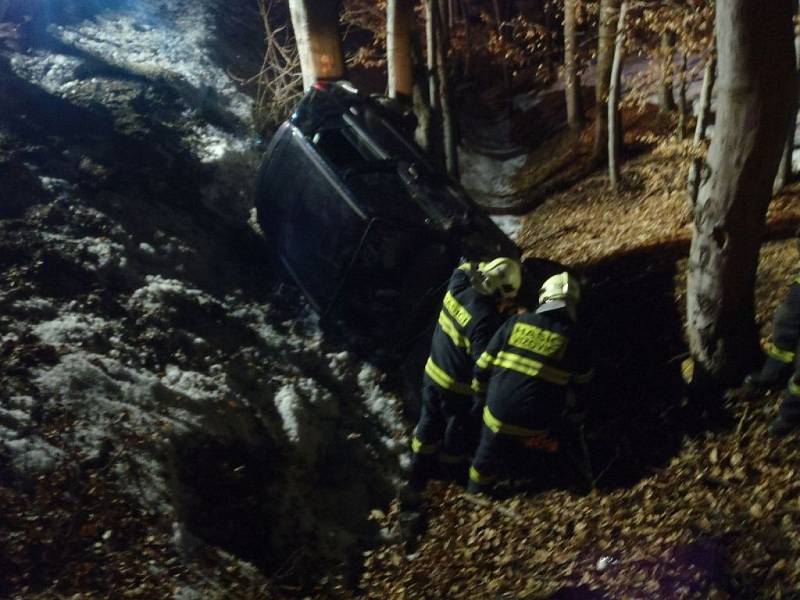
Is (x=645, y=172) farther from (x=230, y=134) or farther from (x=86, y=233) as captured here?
(x=86, y=233)

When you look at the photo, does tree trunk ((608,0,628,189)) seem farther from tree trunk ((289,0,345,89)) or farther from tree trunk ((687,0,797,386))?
tree trunk ((687,0,797,386))

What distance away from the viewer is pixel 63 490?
412cm

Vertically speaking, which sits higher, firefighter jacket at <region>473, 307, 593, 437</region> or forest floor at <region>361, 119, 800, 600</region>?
firefighter jacket at <region>473, 307, 593, 437</region>

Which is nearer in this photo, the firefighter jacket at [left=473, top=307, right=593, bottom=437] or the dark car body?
the firefighter jacket at [left=473, top=307, right=593, bottom=437]

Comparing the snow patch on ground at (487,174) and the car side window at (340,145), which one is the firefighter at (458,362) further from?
the snow patch on ground at (487,174)

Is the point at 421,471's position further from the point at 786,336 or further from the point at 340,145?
the point at 340,145

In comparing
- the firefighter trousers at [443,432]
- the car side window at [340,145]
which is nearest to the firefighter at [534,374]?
the firefighter trousers at [443,432]

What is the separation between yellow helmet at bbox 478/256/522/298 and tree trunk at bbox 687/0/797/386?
123 cm

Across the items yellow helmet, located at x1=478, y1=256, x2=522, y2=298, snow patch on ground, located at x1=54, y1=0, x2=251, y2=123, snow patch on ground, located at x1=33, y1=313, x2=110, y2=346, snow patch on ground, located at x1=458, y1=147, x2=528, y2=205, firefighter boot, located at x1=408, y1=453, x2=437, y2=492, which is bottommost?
firefighter boot, located at x1=408, y1=453, x2=437, y2=492

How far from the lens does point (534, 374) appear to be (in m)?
4.43

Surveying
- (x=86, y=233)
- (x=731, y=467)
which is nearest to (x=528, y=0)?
(x=86, y=233)

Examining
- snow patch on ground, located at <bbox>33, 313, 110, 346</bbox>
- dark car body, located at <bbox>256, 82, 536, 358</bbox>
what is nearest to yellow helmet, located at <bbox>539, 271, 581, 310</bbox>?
dark car body, located at <bbox>256, 82, 536, 358</bbox>

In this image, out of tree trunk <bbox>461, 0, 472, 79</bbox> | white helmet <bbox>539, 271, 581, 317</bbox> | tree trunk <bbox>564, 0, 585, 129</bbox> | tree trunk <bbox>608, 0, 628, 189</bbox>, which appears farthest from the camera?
tree trunk <bbox>461, 0, 472, 79</bbox>

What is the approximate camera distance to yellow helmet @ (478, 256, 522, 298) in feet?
15.8
